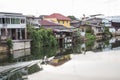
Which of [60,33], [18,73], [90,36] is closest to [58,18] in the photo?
[90,36]

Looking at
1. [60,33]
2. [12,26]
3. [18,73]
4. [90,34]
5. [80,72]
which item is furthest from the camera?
[90,34]

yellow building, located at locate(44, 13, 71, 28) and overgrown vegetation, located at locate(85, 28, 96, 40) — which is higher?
yellow building, located at locate(44, 13, 71, 28)

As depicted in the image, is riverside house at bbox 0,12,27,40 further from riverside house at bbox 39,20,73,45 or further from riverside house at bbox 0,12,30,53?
riverside house at bbox 39,20,73,45

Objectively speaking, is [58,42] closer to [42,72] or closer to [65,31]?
[65,31]

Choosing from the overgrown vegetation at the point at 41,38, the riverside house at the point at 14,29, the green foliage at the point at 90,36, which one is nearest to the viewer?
the riverside house at the point at 14,29

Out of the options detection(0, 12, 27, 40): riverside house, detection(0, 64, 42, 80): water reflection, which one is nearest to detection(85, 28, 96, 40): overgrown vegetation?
detection(0, 12, 27, 40): riverside house

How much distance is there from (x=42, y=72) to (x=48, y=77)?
1587 millimetres

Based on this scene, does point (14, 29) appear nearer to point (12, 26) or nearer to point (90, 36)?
point (12, 26)

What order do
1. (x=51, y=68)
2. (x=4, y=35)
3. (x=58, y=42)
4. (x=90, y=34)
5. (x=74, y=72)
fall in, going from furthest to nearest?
1. (x=90, y=34)
2. (x=58, y=42)
3. (x=4, y=35)
4. (x=51, y=68)
5. (x=74, y=72)

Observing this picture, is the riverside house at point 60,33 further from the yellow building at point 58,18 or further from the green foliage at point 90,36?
the yellow building at point 58,18

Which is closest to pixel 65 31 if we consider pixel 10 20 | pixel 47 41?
pixel 47 41

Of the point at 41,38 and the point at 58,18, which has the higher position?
the point at 58,18

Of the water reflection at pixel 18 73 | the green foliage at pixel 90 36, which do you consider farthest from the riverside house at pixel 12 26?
the green foliage at pixel 90 36

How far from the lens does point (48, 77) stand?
16.7 metres
